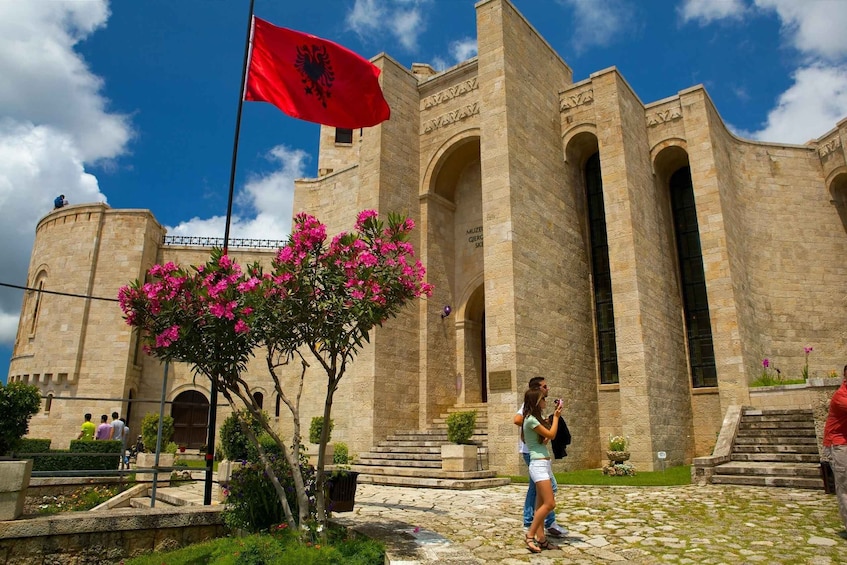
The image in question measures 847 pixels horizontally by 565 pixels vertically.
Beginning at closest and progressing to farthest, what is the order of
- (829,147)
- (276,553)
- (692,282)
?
(276,553), (692,282), (829,147)

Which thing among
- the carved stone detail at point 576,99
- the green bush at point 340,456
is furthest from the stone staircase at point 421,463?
the carved stone detail at point 576,99

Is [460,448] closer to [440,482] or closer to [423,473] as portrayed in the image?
[440,482]

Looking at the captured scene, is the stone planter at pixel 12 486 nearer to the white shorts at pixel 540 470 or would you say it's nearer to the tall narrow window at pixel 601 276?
the white shorts at pixel 540 470

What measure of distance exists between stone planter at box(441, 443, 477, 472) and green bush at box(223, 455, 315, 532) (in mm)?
5740

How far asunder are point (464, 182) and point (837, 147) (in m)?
11.7

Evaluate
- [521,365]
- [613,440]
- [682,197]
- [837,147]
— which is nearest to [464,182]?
[682,197]

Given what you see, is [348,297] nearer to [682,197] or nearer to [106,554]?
[106,554]

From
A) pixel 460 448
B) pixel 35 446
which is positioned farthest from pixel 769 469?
pixel 35 446

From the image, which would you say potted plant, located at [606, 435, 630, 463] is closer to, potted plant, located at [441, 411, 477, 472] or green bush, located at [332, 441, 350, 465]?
potted plant, located at [441, 411, 477, 472]

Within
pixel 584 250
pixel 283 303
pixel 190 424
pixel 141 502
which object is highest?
pixel 584 250

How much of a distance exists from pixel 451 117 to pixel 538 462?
1362 centimetres

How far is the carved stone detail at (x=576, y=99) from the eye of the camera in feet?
53.3

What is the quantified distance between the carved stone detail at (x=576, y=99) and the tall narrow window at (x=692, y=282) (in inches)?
164

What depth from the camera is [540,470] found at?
5.54 meters
